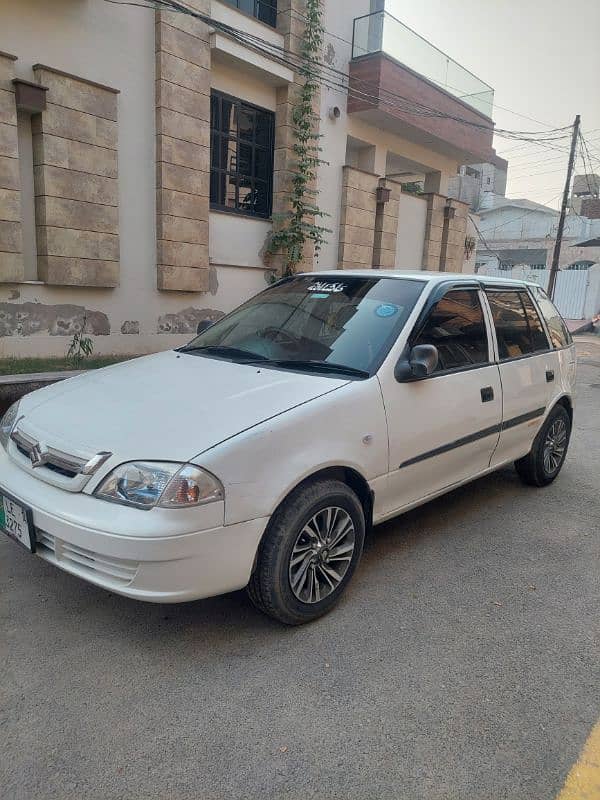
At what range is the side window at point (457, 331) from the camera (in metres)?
3.62

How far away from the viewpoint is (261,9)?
10.8 m

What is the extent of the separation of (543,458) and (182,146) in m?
7.15

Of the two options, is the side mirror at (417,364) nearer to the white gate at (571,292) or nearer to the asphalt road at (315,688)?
the asphalt road at (315,688)

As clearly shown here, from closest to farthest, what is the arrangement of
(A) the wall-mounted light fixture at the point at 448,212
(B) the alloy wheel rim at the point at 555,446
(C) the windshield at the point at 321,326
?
(C) the windshield at the point at 321,326, (B) the alloy wheel rim at the point at 555,446, (A) the wall-mounted light fixture at the point at 448,212

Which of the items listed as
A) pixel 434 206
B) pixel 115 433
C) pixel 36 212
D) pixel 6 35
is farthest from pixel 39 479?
pixel 434 206

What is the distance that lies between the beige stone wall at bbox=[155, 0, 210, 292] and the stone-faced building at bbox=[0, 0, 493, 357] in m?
0.02

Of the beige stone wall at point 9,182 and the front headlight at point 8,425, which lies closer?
the front headlight at point 8,425

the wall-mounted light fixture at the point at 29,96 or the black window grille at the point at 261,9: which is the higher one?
the black window grille at the point at 261,9

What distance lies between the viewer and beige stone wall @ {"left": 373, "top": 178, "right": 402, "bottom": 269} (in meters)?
13.6

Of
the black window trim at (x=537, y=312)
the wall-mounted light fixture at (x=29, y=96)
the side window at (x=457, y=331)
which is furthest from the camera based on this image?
the wall-mounted light fixture at (x=29, y=96)

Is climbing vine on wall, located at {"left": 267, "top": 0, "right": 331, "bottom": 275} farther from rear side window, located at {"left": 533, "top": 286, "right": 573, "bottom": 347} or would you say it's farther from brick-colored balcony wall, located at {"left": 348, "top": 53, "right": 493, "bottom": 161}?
rear side window, located at {"left": 533, "top": 286, "right": 573, "bottom": 347}

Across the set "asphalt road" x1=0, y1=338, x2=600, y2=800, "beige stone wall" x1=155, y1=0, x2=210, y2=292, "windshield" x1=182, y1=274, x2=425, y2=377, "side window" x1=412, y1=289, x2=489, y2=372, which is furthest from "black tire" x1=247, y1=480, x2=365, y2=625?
"beige stone wall" x1=155, y1=0, x2=210, y2=292

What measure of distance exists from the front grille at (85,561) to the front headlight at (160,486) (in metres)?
0.25

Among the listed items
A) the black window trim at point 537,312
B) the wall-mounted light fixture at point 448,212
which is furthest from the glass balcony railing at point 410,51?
the black window trim at point 537,312
